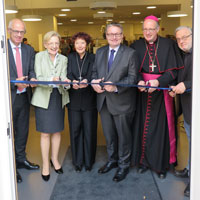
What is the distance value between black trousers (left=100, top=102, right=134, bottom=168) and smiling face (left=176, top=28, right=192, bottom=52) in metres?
1.01

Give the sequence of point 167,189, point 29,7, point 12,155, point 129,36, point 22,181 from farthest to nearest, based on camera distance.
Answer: point 129,36 → point 29,7 → point 22,181 → point 167,189 → point 12,155

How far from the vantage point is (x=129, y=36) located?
2300cm

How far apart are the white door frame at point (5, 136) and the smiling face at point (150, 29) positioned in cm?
180

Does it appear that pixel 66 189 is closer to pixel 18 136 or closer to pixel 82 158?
pixel 82 158

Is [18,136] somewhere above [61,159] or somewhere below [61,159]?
above

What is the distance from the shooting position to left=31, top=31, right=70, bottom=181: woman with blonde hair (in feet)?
11.3

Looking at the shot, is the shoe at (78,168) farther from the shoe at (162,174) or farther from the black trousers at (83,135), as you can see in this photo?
the shoe at (162,174)

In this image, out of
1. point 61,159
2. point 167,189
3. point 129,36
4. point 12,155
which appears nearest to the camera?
point 12,155

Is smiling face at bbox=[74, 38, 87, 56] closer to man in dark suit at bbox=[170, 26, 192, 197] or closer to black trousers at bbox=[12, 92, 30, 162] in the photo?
black trousers at bbox=[12, 92, 30, 162]

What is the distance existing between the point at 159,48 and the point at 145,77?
0.38 m

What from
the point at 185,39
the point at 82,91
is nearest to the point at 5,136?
the point at 82,91

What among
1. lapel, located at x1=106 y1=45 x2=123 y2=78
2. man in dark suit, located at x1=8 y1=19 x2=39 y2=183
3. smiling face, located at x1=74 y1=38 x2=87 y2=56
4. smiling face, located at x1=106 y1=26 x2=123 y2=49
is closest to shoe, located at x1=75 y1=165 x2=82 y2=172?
man in dark suit, located at x1=8 y1=19 x2=39 y2=183

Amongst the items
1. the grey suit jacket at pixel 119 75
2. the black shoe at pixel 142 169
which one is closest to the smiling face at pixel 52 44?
the grey suit jacket at pixel 119 75

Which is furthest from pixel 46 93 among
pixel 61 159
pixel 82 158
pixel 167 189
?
pixel 167 189
